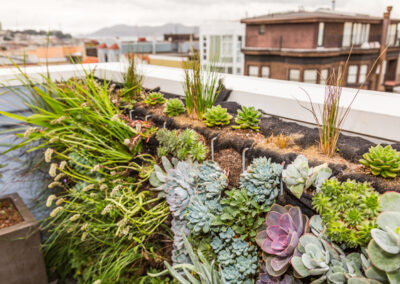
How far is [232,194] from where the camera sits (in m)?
1.46

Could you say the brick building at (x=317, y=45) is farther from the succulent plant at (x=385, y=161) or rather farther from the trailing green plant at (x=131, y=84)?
the succulent plant at (x=385, y=161)

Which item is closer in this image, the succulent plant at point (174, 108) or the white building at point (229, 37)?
the succulent plant at point (174, 108)

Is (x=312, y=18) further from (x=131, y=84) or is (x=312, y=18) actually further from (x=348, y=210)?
(x=348, y=210)

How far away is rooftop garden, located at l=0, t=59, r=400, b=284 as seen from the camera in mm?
1115

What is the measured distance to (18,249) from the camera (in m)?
2.10

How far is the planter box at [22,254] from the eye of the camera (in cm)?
205

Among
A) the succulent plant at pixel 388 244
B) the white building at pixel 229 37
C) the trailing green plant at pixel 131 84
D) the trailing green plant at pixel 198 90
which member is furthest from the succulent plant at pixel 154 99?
the white building at pixel 229 37

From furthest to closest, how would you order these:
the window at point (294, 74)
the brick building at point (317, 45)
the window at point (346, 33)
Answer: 1. the window at point (346, 33)
2. the window at point (294, 74)
3. the brick building at point (317, 45)

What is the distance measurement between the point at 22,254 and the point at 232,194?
1567 mm

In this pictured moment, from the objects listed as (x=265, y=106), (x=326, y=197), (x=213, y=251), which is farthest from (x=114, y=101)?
(x=326, y=197)

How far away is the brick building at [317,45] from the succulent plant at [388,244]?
13.0 m

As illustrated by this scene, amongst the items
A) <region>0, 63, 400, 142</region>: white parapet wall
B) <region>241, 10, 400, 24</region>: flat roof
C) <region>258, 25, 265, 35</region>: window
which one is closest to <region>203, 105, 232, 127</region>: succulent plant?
<region>0, 63, 400, 142</region>: white parapet wall

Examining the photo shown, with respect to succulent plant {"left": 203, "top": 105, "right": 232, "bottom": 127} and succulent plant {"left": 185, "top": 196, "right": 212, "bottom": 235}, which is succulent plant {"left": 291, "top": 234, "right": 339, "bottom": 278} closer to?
succulent plant {"left": 185, "top": 196, "right": 212, "bottom": 235}

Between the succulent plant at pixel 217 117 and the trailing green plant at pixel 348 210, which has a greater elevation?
the succulent plant at pixel 217 117
